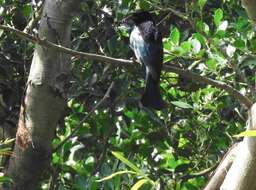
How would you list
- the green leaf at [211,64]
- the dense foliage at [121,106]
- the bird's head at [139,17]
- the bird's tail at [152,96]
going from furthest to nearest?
the bird's head at [139,17], the dense foliage at [121,106], the bird's tail at [152,96], the green leaf at [211,64]

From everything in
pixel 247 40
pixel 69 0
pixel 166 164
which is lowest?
pixel 166 164

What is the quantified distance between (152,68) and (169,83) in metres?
0.34

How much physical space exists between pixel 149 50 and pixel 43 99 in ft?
2.63

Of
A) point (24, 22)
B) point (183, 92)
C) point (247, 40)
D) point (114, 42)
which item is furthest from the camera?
point (183, 92)

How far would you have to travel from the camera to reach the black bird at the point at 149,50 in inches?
110

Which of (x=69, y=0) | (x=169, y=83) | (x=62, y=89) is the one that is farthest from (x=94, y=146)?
(x=69, y=0)

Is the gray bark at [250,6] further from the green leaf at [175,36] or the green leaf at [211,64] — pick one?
the green leaf at [175,36]

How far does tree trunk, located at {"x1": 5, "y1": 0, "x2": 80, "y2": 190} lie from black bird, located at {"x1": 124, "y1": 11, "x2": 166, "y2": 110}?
0.42m

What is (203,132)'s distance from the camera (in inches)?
112

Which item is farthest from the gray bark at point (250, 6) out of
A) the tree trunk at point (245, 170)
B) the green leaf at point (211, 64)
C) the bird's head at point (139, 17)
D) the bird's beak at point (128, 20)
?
the bird's head at point (139, 17)

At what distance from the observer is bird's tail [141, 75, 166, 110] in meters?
2.71

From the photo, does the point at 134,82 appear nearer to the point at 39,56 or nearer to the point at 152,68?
the point at 152,68

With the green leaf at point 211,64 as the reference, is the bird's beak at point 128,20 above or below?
above

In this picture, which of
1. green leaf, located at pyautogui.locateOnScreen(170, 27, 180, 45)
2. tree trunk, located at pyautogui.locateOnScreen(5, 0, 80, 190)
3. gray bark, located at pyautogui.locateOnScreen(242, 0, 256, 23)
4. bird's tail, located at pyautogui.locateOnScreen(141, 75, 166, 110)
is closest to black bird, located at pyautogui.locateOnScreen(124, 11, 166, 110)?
bird's tail, located at pyautogui.locateOnScreen(141, 75, 166, 110)
